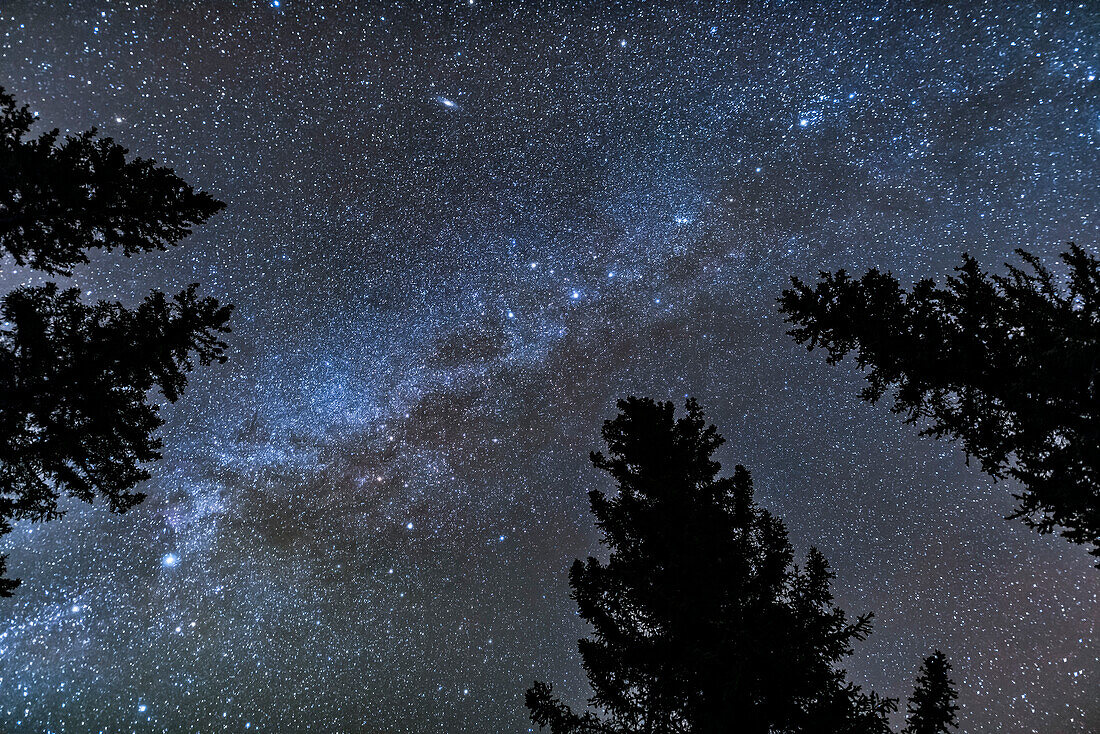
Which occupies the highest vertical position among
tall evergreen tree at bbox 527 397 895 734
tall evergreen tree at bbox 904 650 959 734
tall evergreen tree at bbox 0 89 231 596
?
tall evergreen tree at bbox 0 89 231 596

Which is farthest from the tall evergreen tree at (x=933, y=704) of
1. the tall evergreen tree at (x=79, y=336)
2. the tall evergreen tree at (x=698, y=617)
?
the tall evergreen tree at (x=79, y=336)

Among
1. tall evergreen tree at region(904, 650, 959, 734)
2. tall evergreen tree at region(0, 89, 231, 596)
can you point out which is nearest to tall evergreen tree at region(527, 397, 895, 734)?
tall evergreen tree at region(904, 650, 959, 734)

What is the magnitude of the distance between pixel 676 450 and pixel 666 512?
3.91ft

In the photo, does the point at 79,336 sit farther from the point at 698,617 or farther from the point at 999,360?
the point at 999,360

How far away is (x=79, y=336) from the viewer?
555 centimetres

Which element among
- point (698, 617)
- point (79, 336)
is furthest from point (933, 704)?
point (79, 336)

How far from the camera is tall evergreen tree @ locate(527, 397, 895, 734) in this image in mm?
5133

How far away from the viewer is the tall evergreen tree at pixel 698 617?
5.13 m

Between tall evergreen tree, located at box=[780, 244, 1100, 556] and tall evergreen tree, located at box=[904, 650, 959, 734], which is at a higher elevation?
tall evergreen tree, located at box=[780, 244, 1100, 556]

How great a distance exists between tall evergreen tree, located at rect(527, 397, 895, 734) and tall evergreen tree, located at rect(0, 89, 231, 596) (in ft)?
21.1

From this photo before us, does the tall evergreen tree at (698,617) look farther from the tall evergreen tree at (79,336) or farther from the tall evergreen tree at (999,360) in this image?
the tall evergreen tree at (79,336)

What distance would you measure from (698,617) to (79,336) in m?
8.74

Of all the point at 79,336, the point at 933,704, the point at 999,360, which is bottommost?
the point at 933,704

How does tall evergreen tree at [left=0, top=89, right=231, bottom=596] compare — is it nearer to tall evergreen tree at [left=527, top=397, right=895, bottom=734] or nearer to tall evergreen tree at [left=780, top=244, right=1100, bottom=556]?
tall evergreen tree at [left=527, top=397, right=895, bottom=734]
